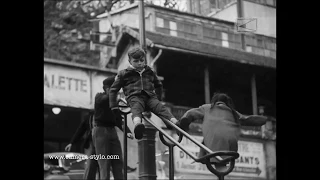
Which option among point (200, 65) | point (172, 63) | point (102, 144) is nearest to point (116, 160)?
point (102, 144)

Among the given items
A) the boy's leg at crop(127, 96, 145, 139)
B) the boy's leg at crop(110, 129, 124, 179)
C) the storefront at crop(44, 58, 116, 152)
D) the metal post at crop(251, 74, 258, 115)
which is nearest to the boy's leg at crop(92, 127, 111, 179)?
the boy's leg at crop(110, 129, 124, 179)

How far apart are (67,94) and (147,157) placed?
13.3 ft

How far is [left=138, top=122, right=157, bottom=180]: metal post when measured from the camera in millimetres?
4066

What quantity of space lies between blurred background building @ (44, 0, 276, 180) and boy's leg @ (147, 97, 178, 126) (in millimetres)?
2193

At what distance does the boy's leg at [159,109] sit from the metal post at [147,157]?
20.2 inches

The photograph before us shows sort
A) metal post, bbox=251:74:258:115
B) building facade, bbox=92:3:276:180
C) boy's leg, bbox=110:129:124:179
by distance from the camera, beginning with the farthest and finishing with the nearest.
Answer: building facade, bbox=92:3:276:180 < metal post, bbox=251:74:258:115 < boy's leg, bbox=110:129:124:179

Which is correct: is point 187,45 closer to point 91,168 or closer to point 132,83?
point 91,168

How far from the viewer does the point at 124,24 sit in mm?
8070

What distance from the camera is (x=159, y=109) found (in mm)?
3625

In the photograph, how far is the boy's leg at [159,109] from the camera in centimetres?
357

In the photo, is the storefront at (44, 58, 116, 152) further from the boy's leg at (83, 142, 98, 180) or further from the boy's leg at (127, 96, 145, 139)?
the boy's leg at (127, 96, 145, 139)

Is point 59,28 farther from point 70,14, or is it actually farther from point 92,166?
point 92,166

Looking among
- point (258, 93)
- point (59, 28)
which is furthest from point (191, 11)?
point (59, 28)
